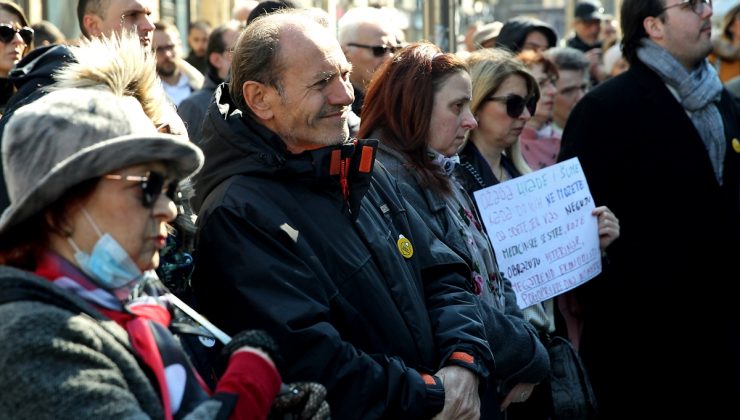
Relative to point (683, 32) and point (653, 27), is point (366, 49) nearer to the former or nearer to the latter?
point (653, 27)

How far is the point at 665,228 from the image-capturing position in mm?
6219

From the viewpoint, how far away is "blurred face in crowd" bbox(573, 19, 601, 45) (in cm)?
1304

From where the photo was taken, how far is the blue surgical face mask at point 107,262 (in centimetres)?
270

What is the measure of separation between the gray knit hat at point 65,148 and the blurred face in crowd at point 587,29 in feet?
35.2

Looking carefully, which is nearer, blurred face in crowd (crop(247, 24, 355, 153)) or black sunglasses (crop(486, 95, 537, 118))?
blurred face in crowd (crop(247, 24, 355, 153))

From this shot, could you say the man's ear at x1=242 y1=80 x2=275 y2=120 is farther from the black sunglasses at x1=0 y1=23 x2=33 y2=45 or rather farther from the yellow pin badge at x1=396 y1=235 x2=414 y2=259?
the black sunglasses at x1=0 y1=23 x2=33 y2=45

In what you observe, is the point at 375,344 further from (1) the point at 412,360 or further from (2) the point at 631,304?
(2) the point at 631,304

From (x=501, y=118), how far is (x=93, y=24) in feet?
6.30

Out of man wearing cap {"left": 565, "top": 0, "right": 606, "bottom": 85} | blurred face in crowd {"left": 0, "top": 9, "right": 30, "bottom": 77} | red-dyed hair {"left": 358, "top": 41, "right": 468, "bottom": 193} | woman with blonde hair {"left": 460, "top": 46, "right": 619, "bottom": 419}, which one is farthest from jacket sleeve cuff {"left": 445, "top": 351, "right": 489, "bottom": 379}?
man wearing cap {"left": 565, "top": 0, "right": 606, "bottom": 85}

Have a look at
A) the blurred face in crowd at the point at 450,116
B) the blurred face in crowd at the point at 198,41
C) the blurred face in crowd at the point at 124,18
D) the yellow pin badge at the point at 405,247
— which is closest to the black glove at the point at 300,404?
the yellow pin badge at the point at 405,247

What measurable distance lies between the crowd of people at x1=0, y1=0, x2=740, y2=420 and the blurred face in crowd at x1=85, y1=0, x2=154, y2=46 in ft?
0.04

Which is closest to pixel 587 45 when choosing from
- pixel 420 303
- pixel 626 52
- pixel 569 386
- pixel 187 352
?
pixel 626 52

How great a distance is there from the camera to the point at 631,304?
6.26 meters

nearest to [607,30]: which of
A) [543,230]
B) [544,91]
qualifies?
[544,91]
